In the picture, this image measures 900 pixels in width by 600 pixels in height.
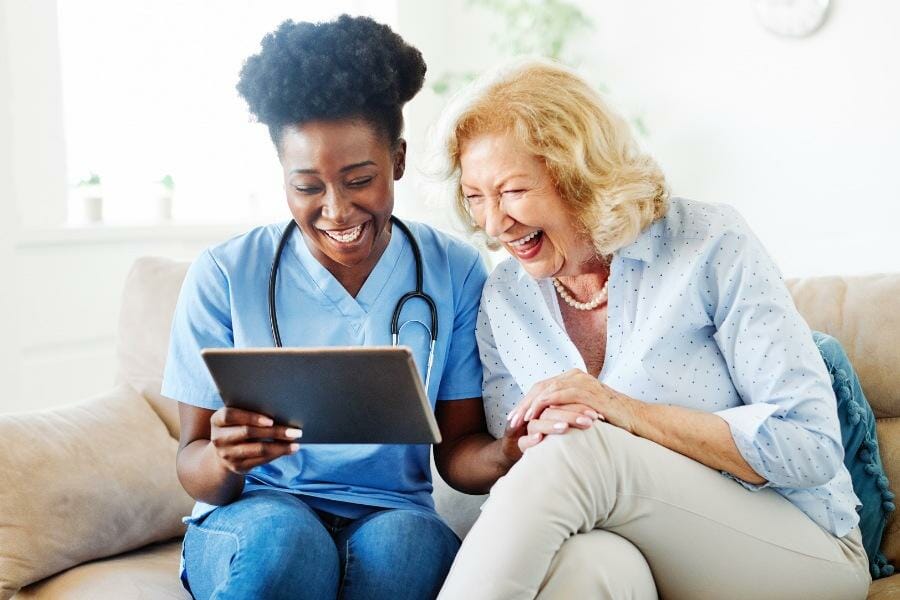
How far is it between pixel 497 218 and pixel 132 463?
0.78 metres

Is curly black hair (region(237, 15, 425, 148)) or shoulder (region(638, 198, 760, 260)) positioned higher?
Answer: curly black hair (region(237, 15, 425, 148))

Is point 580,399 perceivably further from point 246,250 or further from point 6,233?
point 6,233

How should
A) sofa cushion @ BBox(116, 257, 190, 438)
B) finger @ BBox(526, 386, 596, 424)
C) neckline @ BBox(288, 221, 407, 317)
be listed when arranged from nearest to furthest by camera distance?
finger @ BBox(526, 386, 596, 424) → neckline @ BBox(288, 221, 407, 317) → sofa cushion @ BBox(116, 257, 190, 438)

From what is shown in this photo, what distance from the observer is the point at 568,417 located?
135 cm

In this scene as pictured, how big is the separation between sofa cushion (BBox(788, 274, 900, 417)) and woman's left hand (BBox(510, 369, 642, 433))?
0.62m

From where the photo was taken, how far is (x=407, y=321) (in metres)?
1.62

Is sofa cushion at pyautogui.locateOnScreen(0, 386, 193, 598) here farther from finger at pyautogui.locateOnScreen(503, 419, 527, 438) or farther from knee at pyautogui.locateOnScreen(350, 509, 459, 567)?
finger at pyautogui.locateOnScreen(503, 419, 527, 438)

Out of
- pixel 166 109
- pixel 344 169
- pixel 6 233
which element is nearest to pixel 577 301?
pixel 344 169

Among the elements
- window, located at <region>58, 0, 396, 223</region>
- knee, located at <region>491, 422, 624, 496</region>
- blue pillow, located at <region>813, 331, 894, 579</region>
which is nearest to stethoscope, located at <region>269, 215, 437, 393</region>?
knee, located at <region>491, 422, 624, 496</region>

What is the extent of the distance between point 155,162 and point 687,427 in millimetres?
2826

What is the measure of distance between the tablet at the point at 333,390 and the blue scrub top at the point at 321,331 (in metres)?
0.23

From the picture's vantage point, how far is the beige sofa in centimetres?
158

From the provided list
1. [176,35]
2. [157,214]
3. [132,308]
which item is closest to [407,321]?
[132,308]

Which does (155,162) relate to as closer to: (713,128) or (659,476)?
(713,128)
